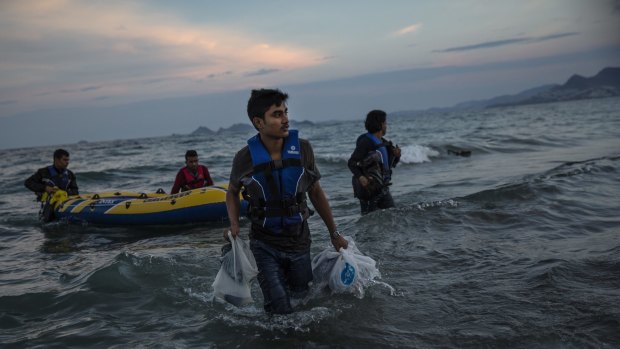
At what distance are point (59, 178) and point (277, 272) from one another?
947 centimetres

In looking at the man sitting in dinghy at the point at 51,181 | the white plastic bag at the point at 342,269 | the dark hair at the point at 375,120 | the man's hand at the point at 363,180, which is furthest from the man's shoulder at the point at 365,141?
the man sitting in dinghy at the point at 51,181

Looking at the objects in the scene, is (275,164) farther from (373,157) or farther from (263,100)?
(373,157)

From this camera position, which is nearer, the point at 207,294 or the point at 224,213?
the point at 207,294

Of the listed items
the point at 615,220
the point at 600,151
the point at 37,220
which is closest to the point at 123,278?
the point at 615,220

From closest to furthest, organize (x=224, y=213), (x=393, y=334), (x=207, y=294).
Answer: (x=393, y=334) < (x=207, y=294) < (x=224, y=213)

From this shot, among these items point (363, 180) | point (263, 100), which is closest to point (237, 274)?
point (263, 100)

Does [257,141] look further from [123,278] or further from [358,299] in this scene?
[123,278]

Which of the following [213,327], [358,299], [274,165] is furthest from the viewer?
[358,299]

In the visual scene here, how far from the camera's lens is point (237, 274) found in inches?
155

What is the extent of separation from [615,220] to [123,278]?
698 cm

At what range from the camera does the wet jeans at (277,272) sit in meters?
3.77

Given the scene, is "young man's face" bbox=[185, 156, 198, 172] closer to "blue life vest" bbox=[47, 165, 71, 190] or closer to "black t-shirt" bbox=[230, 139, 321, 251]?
"blue life vest" bbox=[47, 165, 71, 190]

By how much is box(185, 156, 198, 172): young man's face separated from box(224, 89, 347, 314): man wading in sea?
22.1ft

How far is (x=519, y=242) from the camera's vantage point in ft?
21.7
